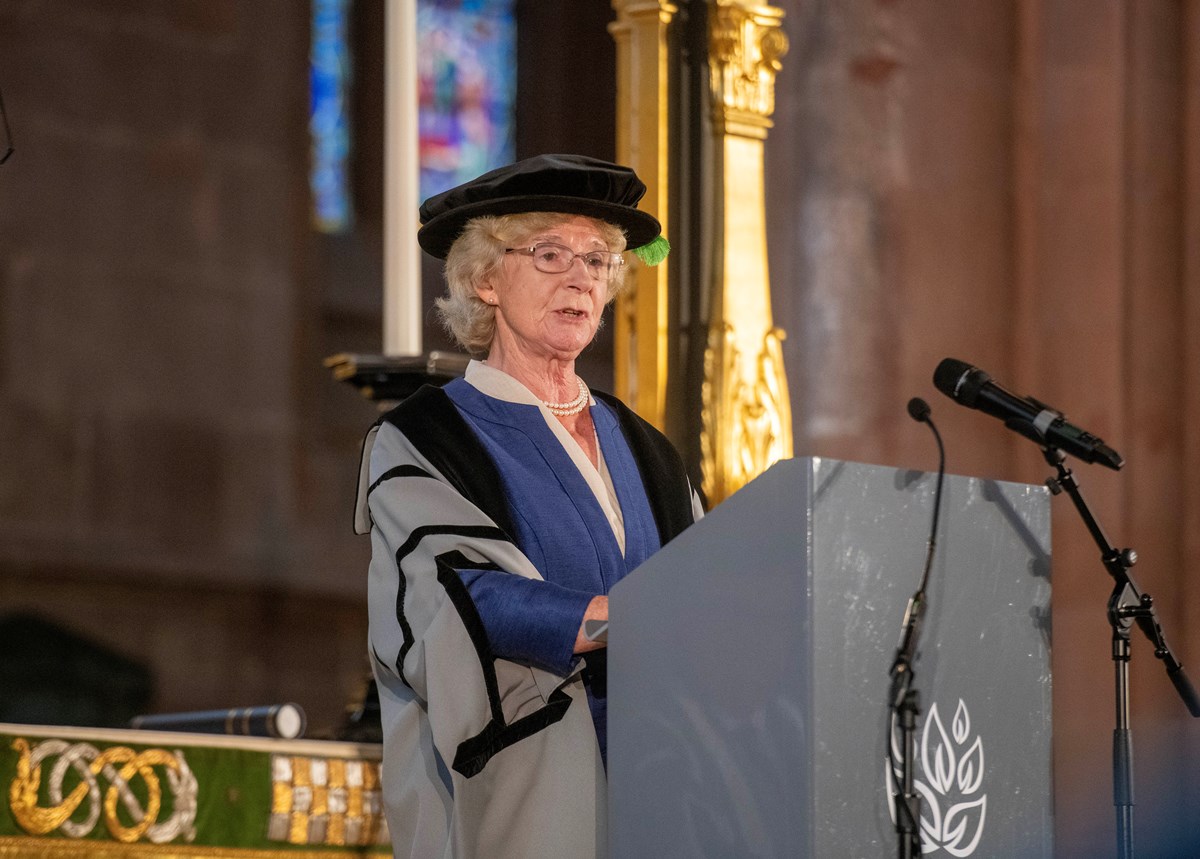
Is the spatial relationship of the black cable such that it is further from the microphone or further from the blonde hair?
the blonde hair

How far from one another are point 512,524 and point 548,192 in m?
0.51

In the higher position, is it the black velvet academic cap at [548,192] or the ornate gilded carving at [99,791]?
the black velvet academic cap at [548,192]

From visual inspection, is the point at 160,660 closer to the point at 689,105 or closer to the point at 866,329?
the point at 866,329

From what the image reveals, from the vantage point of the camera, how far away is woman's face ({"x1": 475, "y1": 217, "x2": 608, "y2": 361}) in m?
2.94

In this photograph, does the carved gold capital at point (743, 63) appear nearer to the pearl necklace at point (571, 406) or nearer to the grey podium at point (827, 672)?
the pearl necklace at point (571, 406)

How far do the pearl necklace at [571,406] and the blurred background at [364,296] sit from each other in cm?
128

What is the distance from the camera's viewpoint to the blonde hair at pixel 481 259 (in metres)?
2.95

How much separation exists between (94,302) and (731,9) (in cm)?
381

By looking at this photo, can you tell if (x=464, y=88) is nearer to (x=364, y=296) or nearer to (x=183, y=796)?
(x=364, y=296)

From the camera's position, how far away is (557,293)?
2939mm

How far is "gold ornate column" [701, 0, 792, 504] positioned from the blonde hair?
4.22 ft

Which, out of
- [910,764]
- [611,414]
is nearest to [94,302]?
[611,414]

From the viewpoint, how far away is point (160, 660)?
25.0ft

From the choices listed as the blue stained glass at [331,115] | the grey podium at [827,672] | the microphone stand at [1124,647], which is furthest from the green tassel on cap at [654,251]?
the blue stained glass at [331,115]
